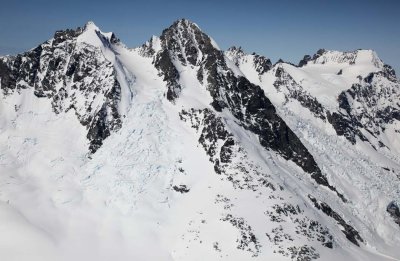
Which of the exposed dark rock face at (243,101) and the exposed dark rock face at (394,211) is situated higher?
the exposed dark rock face at (243,101)

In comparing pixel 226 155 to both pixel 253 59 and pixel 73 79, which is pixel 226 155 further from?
pixel 253 59

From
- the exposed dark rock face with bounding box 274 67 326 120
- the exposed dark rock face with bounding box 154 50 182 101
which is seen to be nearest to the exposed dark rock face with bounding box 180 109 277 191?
the exposed dark rock face with bounding box 154 50 182 101

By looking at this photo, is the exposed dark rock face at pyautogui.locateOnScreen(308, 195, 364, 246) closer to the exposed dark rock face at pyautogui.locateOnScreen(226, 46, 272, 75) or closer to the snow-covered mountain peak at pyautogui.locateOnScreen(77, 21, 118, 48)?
the snow-covered mountain peak at pyautogui.locateOnScreen(77, 21, 118, 48)

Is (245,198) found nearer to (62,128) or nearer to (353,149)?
(62,128)

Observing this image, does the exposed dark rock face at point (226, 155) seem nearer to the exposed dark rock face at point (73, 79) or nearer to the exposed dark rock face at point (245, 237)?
the exposed dark rock face at point (245, 237)

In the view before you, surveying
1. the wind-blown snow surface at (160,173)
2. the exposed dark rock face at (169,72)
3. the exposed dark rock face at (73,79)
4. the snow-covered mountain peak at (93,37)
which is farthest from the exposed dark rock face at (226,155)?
the snow-covered mountain peak at (93,37)
